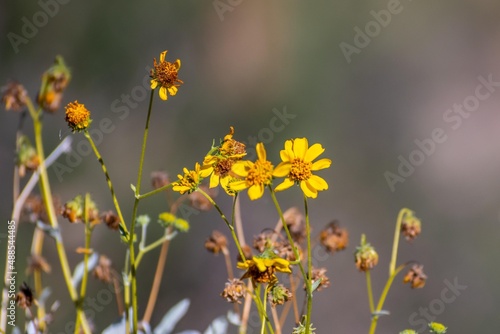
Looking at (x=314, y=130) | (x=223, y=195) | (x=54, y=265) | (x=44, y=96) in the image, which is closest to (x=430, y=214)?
(x=314, y=130)

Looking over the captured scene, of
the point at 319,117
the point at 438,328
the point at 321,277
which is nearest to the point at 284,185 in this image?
the point at 321,277

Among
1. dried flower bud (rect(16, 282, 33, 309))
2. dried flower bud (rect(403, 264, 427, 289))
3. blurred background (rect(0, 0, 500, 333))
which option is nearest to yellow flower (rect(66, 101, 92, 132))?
dried flower bud (rect(16, 282, 33, 309))

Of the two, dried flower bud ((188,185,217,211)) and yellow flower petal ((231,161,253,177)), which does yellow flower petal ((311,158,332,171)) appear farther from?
dried flower bud ((188,185,217,211))

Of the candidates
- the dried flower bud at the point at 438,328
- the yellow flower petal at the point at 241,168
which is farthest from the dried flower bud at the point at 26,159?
the dried flower bud at the point at 438,328

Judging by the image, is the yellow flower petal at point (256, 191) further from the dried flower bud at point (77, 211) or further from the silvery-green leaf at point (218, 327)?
the silvery-green leaf at point (218, 327)

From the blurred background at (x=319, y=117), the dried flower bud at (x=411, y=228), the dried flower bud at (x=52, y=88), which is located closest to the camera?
the dried flower bud at (x=52, y=88)

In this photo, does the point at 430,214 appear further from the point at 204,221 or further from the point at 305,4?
the point at 305,4

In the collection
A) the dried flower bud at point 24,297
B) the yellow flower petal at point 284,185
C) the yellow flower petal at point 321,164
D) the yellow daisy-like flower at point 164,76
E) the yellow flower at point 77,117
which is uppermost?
the yellow daisy-like flower at point 164,76
